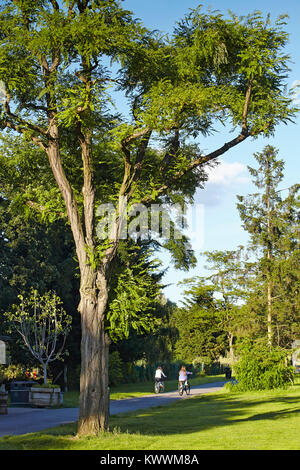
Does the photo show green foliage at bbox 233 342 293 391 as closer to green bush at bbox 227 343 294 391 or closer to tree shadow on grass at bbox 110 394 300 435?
green bush at bbox 227 343 294 391

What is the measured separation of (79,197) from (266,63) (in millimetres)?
6057

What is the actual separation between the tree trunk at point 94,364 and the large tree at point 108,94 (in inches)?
0.9

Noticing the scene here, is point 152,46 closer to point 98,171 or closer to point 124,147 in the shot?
point 124,147

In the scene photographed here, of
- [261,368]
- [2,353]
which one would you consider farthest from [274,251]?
[2,353]

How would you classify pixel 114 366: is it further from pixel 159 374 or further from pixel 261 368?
pixel 261 368

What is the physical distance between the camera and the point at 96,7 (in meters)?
14.0

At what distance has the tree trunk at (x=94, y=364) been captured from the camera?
13.2m

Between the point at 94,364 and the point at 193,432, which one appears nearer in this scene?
the point at 94,364

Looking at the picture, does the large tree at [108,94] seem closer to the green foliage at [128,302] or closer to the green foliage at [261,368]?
the green foliage at [128,302]

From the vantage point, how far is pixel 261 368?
99.5 ft

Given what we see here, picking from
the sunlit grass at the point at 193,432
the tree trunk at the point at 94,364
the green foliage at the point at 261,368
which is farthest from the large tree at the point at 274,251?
the tree trunk at the point at 94,364

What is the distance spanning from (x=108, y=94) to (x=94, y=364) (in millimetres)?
6195
